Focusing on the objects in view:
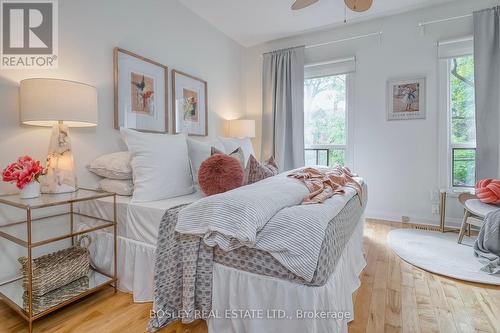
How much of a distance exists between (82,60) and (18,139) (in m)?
0.72

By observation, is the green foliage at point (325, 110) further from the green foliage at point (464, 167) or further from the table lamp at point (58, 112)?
the table lamp at point (58, 112)

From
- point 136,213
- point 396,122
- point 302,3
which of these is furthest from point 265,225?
point 396,122

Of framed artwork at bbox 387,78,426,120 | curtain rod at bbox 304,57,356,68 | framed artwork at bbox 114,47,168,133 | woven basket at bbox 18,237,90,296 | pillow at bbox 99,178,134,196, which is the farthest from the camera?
curtain rod at bbox 304,57,356,68

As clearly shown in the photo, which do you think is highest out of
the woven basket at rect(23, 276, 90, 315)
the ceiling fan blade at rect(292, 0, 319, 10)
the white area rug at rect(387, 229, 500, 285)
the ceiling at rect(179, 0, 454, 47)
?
the ceiling at rect(179, 0, 454, 47)

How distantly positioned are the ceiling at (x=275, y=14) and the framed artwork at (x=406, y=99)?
83 centimetres

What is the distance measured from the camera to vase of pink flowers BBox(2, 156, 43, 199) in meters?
1.42

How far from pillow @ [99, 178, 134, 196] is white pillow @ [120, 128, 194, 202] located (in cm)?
14

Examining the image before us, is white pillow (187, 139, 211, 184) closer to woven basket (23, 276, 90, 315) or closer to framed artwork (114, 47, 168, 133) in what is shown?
framed artwork (114, 47, 168, 133)

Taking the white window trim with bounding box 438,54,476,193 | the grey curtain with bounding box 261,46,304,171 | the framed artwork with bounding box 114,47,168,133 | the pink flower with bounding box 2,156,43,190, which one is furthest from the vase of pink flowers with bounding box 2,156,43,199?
the white window trim with bounding box 438,54,476,193

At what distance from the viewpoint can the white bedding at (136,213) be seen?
1.59 m

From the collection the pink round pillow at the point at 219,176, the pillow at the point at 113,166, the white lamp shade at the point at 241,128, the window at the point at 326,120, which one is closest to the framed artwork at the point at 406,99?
the window at the point at 326,120

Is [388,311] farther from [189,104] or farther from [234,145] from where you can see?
[189,104]

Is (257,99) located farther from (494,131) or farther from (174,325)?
(174,325)

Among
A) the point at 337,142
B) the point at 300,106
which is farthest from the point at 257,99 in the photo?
the point at 337,142
